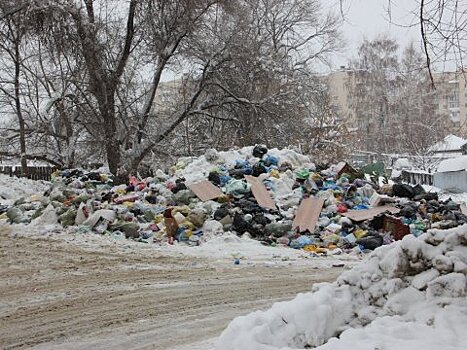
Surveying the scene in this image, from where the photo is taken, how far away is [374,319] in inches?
135

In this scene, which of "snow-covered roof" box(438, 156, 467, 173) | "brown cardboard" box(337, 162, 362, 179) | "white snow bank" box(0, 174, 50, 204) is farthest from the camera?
"snow-covered roof" box(438, 156, 467, 173)

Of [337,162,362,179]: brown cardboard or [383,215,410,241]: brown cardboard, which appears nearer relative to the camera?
[383,215,410,241]: brown cardboard

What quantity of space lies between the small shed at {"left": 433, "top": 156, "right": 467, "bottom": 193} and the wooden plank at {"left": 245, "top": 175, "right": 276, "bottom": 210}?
15.3 metres

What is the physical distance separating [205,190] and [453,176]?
1724cm

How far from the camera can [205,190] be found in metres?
10.9

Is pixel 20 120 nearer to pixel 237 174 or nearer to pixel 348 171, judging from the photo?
pixel 237 174

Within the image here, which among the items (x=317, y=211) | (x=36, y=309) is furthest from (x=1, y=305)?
(x=317, y=211)

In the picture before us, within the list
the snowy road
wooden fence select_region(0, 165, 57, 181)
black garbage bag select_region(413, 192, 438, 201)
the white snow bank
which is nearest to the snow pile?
the snowy road

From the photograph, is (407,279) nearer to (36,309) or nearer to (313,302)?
(313,302)

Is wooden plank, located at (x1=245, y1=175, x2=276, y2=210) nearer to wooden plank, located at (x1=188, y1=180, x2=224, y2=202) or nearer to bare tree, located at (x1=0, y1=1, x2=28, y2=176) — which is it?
wooden plank, located at (x1=188, y1=180, x2=224, y2=202)

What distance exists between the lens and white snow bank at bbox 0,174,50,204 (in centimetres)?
1660

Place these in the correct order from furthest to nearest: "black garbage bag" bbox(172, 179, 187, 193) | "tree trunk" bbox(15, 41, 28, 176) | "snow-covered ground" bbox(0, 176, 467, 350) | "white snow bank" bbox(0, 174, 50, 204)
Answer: "tree trunk" bbox(15, 41, 28, 176) < "white snow bank" bbox(0, 174, 50, 204) < "black garbage bag" bbox(172, 179, 187, 193) < "snow-covered ground" bbox(0, 176, 467, 350)

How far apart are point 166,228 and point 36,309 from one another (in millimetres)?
4135

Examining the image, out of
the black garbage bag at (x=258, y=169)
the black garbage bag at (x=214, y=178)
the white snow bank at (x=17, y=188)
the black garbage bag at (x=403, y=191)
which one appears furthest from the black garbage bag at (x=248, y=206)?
the white snow bank at (x=17, y=188)
